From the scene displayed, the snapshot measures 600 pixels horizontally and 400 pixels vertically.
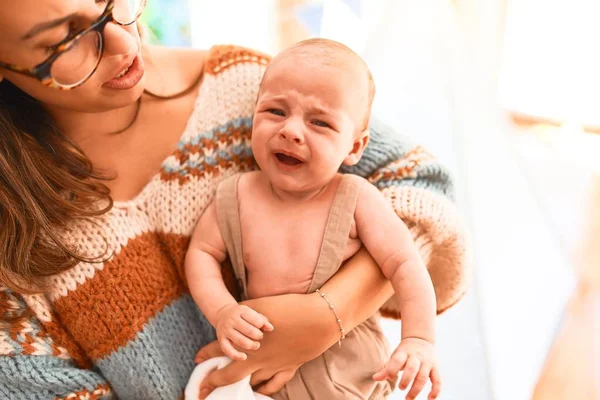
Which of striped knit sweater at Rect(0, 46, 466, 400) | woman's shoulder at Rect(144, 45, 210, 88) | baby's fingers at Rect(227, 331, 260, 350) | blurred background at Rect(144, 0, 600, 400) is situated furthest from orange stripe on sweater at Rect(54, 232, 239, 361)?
blurred background at Rect(144, 0, 600, 400)

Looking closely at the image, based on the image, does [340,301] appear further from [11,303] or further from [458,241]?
[11,303]

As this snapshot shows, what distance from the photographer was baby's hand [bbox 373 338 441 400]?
992 mm

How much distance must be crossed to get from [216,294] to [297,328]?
0.15 m

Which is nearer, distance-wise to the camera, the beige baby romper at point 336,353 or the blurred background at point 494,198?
the beige baby romper at point 336,353

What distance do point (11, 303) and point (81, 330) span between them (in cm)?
12

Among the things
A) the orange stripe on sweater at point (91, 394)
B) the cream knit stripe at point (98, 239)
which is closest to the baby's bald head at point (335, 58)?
the cream knit stripe at point (98, 239)

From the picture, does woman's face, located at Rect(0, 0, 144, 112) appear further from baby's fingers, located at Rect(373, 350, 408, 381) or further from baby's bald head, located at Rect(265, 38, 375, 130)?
baby's fingers, located at Rect(373, 350, 408, 381)

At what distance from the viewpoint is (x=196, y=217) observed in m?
1.24

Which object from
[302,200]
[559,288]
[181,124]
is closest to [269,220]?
[302,200]

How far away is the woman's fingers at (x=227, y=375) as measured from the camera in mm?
1101

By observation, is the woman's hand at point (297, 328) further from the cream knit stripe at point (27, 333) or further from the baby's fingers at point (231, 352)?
the cream knit stripe at point (27, 333)

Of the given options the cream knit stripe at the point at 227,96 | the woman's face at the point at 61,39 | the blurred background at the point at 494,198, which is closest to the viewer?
the woman's face at the point at 61,39

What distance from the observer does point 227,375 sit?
111 centimetres

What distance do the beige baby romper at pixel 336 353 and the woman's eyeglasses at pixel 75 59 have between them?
332 millimetres
